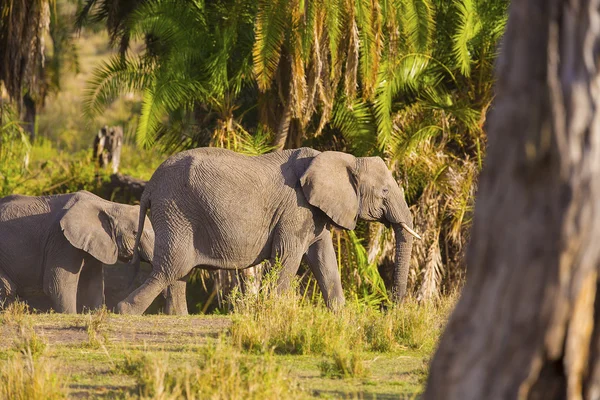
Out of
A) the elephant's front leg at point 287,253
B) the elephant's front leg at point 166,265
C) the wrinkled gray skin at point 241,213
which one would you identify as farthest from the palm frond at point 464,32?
the elephant's front leg at point 166,265

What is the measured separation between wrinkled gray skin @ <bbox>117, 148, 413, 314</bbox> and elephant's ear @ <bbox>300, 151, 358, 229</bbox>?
0.04 feet

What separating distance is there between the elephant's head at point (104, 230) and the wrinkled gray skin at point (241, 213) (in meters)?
1.89

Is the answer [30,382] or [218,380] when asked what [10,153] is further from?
[218,380]

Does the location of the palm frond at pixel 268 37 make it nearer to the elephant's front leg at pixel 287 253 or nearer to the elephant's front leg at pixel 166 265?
→ the elephant's front leg at pixel 287 253

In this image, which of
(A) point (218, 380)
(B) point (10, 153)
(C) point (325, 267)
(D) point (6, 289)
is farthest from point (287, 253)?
(B) point (10, 153)

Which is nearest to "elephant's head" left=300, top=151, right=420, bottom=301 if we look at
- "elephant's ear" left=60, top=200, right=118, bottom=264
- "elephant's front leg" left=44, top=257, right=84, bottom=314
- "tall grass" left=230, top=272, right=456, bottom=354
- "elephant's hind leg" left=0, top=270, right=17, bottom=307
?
"tall grass" left=230, top=272, right=456, bottom=354

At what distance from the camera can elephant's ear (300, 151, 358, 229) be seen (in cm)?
1252

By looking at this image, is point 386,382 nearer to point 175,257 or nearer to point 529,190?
point 529,190

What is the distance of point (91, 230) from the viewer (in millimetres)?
14578

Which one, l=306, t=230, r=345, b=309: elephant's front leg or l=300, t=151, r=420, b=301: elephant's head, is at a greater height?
l=300, t=151, r=420, b=301: elephant's head

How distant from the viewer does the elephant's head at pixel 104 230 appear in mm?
14492

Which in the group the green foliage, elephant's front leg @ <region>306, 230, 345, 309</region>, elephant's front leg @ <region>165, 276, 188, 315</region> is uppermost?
the green foliage

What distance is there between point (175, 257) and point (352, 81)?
4263mm

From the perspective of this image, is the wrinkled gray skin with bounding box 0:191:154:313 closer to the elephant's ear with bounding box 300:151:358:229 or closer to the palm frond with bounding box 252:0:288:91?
the palm frond with bounding box 252:0:288:91
